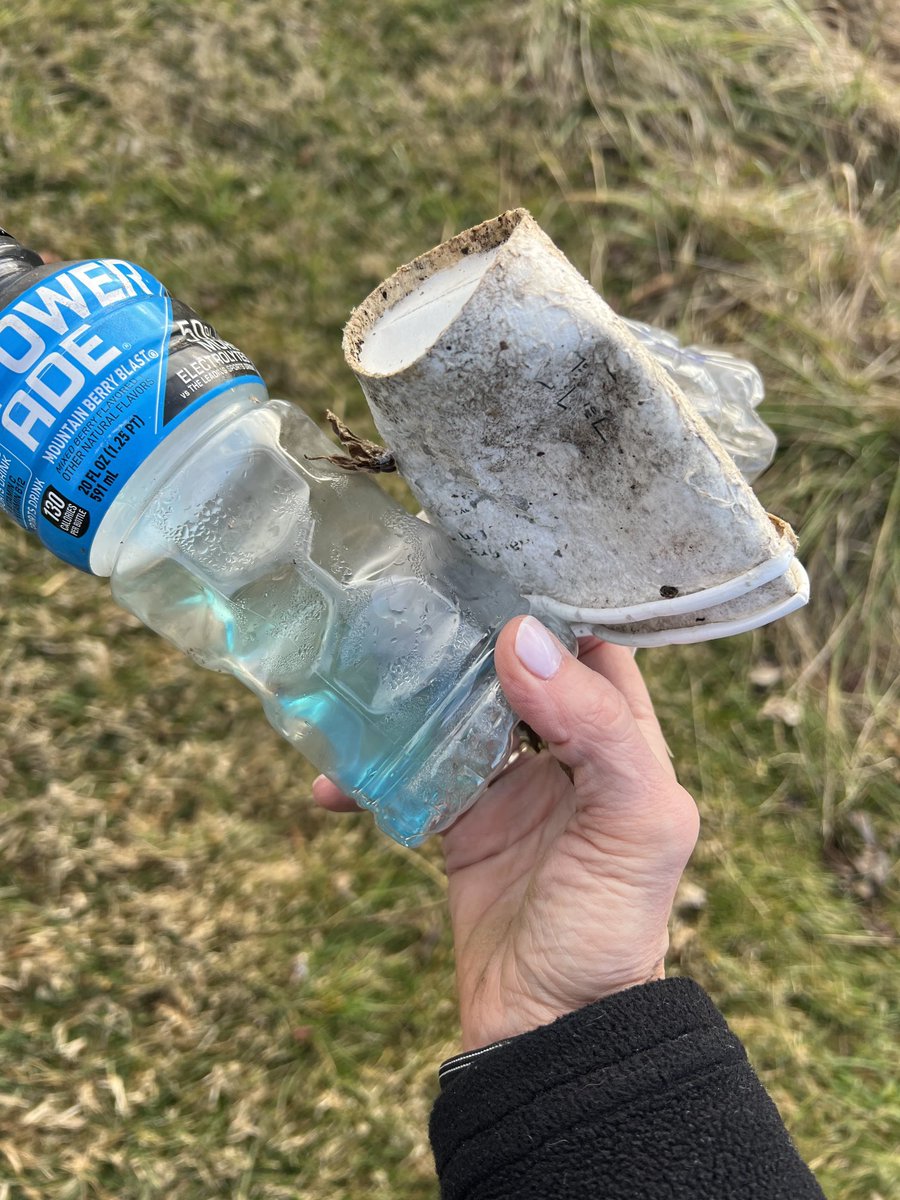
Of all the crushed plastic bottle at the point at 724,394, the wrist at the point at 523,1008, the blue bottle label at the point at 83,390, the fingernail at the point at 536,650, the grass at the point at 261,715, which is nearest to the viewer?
the blue bottle label at the point at 83,390

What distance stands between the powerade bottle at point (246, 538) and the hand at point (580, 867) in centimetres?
17

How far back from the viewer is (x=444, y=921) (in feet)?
8.13

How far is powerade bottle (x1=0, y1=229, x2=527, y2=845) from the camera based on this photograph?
3.97 ft

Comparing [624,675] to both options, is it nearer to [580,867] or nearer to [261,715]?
[580,867]

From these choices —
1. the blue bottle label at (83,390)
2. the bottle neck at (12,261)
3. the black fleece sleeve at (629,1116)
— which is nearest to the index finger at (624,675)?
the black fleece sleeve at (629,1116)

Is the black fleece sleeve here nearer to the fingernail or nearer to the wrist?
the wrist

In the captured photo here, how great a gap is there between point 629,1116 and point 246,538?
1.15 m

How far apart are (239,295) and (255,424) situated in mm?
1510

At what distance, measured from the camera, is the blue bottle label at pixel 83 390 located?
47.1 inches

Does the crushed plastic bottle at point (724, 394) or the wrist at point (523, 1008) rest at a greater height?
the crushed plastic bottle at point (724, 394)

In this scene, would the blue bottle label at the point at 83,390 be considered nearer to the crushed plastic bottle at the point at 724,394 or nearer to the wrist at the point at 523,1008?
the crushed plastic bottle at the point at 724,394

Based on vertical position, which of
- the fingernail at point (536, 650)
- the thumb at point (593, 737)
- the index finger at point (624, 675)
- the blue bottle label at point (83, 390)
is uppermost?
the blue bottle label at point (83, 390)

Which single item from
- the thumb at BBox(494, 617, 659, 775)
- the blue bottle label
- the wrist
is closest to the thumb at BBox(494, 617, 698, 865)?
the thumb at BBox(494, 617, 659, 775)

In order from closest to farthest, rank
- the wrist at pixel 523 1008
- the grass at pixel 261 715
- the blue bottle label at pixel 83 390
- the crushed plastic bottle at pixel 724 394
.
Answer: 1. the blue bottle label at pixel 83 390
2. the wrist at pixel 523 1008
3. the crushed plastic bottle at pixel 724 394
4. the grass at pixel 261 715
